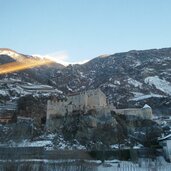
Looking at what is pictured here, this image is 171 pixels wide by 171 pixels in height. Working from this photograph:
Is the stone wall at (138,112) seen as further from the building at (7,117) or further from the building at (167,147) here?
the building at (7,117)

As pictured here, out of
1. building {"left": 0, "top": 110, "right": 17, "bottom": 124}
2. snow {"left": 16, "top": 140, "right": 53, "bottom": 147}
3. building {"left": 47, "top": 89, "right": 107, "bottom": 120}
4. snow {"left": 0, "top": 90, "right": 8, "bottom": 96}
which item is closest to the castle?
building {"left": 47, "top": 89, "right": 107, "bottom": 120}

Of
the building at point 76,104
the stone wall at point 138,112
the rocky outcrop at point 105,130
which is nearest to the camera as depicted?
the rocky outcrop at point 105,130

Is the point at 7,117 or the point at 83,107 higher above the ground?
the point at 7,117

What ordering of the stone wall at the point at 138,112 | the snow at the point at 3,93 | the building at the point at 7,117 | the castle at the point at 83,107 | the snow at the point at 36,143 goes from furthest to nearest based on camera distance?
1. the snow at the point at 3,93
2. the building at the point at 7,117
3. the stone wall at the point at 138,112
4. the castle at the point at 83,107
5. the snow at the point at 36,143

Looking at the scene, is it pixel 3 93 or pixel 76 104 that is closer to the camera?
pixel 76 104

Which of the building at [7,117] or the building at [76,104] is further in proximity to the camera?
the building at [7,117]

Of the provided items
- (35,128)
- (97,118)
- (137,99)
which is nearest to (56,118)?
(35,128)

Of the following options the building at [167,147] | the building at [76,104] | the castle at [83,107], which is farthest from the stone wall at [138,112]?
the building at [167,147]

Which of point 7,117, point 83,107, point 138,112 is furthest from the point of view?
point 7,117

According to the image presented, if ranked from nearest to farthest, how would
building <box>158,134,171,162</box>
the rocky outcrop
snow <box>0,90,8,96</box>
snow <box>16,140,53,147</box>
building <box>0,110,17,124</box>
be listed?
building <box>158,134,171,162</box> < snow <box>16,140,53,147</box> < the rocky outcrop < building <box>0,110,17,124</box> < snow <box>0,90,8,96</box>

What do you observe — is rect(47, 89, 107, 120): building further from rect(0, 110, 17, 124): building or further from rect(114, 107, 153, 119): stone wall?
rect(0, 110, 17, 124): building

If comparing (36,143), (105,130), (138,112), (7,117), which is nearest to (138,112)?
(138,112)

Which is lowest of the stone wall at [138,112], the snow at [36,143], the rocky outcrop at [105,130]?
the snow at [36,143]

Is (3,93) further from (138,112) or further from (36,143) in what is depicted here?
(36,143)
